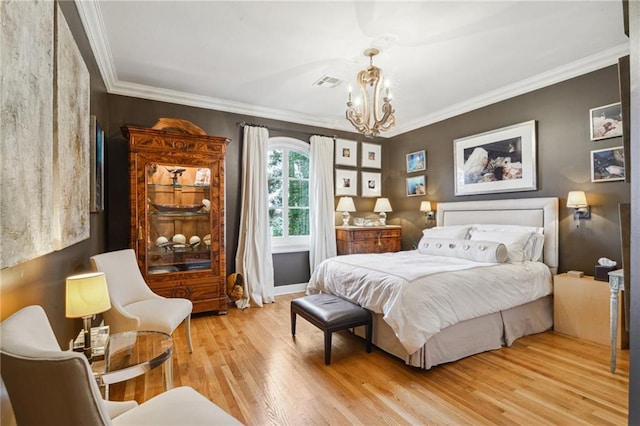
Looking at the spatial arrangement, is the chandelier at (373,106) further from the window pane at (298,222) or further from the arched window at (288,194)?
the window pane at (298,222)

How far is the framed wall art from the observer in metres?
3.75

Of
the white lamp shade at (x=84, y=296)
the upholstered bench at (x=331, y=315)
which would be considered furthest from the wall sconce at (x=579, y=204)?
the white lamp shade at (x=84, y=296)

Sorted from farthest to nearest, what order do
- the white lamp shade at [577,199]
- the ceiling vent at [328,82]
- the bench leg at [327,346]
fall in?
1. the ceiling vent at [328,82]
2. the white lamp shade at [577,199]
3. the bench leg at [327,346]

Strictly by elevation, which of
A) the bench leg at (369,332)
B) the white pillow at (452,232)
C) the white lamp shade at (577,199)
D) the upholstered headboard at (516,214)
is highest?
the white lamp shade at (577,199)

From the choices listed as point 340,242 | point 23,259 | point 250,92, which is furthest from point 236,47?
point 340,242

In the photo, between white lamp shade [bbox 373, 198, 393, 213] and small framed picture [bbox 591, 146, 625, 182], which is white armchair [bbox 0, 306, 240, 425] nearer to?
small framed picture [bbox 591, 146, 625, 182]

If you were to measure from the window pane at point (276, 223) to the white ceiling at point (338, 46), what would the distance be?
1719 millimetres

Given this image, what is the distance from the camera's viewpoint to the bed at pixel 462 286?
95.7 inches

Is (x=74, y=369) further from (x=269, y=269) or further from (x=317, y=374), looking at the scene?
(x=269, y=269)

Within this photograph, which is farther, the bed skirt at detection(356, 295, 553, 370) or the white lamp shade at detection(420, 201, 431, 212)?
the white lamp shade at detection(420, 201, 431, 212)

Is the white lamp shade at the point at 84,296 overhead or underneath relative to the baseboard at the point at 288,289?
overhead

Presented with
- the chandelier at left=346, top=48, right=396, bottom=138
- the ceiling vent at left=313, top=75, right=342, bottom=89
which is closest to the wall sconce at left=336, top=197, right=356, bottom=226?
the ceiling vent at left=313, top=75, right=342, bottom=89

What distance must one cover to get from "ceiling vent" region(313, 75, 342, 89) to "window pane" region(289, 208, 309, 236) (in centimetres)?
205

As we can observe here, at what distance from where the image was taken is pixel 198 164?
12.4 feet
